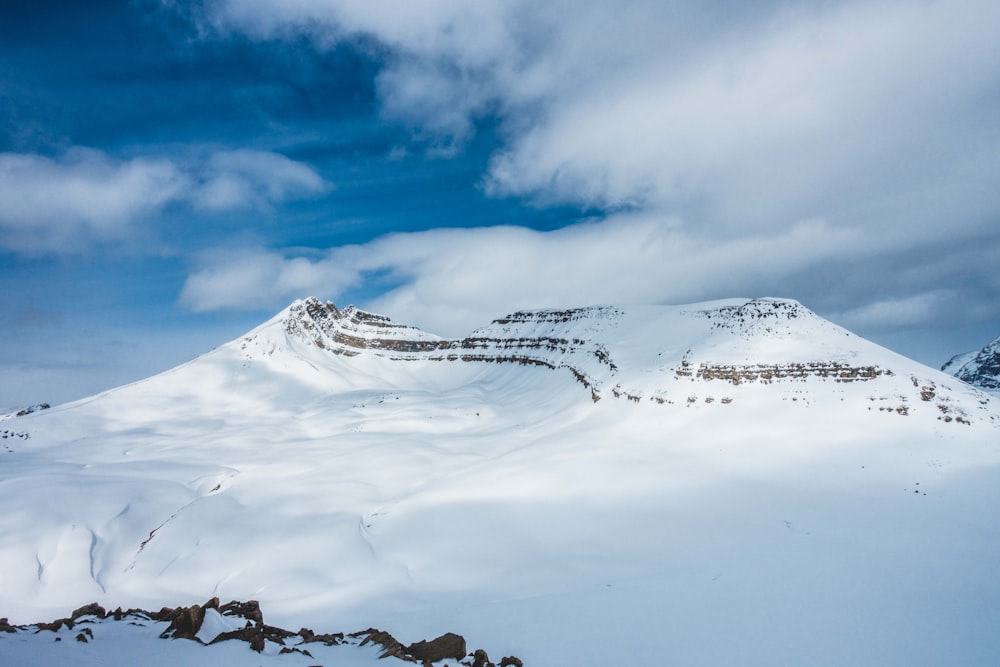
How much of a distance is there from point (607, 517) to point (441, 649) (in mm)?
11530

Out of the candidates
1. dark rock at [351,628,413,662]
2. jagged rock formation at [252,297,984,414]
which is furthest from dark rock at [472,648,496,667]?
jagged rock formation at [252,297,984,414]

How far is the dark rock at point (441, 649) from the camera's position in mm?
7996

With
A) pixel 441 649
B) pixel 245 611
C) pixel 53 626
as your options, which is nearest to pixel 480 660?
pixel 441 649

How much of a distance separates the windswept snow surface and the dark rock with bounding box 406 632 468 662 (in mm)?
1381

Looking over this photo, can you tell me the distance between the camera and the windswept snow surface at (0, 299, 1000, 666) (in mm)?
10227

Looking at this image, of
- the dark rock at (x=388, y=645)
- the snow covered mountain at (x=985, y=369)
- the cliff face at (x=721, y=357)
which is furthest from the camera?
the snow covered mountain at (x=985, y=369)

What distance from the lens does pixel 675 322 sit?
5781cm

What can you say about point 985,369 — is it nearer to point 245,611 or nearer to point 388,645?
point 388,645

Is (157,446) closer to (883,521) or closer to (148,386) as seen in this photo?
(148,386)

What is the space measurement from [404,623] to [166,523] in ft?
48.9

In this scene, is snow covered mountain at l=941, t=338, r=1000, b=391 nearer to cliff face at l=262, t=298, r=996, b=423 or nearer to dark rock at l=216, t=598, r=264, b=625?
cliff face at l=262, t=298, r=996, b=423

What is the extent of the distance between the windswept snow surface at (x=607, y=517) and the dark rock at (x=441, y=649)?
4.53ft

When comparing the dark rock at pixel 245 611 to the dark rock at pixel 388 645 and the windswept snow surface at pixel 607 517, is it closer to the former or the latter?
the windswept snow surface at pixel 607 517

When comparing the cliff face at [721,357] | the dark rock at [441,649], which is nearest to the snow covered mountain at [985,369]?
the cliff face at [721,357]
